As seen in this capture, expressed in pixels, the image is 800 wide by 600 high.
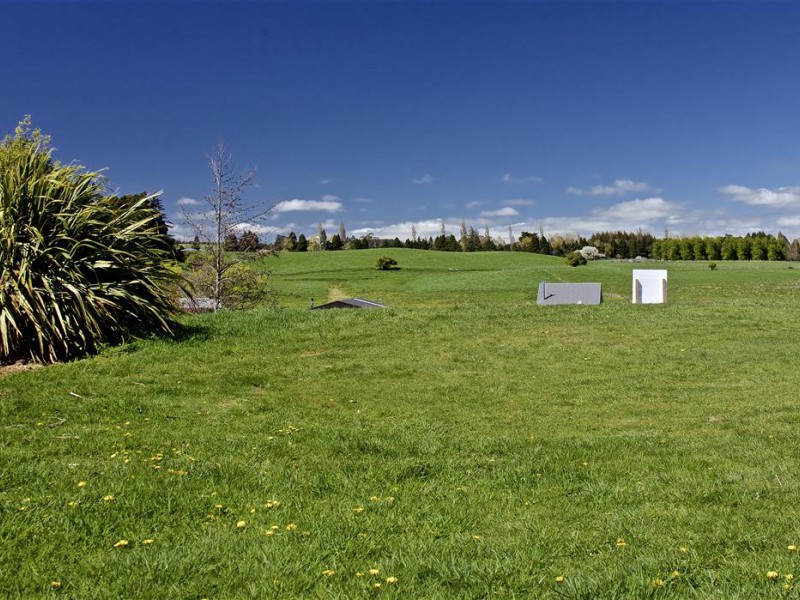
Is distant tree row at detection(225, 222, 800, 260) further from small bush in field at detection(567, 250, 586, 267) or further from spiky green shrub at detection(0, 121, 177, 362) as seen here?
spiky green shrub at detection(0, 121, 177, 362)

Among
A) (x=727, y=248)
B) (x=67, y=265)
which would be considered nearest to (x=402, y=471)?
(x=67, y=265)

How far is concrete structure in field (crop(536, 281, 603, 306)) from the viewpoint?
30.9 meters

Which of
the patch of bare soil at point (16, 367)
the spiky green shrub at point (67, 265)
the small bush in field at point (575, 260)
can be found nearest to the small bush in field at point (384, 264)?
the small bush in field at point (575, 260)

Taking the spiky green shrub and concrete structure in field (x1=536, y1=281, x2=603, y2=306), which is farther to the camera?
concrete structure in field (x1=536, y1=281, x2=603, y2=306)

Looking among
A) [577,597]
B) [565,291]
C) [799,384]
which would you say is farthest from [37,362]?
[565,291]

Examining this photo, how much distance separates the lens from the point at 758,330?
1482cm

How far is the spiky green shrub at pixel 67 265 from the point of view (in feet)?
33.6

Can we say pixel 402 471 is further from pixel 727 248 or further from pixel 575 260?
pixel 727 248

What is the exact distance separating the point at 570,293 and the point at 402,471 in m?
27.4

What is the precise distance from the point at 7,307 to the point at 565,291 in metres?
26.1

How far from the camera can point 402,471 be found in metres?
5.55

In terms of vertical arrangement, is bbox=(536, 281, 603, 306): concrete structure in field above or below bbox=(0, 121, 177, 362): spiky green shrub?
below

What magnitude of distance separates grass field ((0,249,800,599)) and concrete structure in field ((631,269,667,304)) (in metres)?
13.3

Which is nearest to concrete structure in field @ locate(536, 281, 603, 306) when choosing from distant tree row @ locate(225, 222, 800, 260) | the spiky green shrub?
the spiky green shrub
